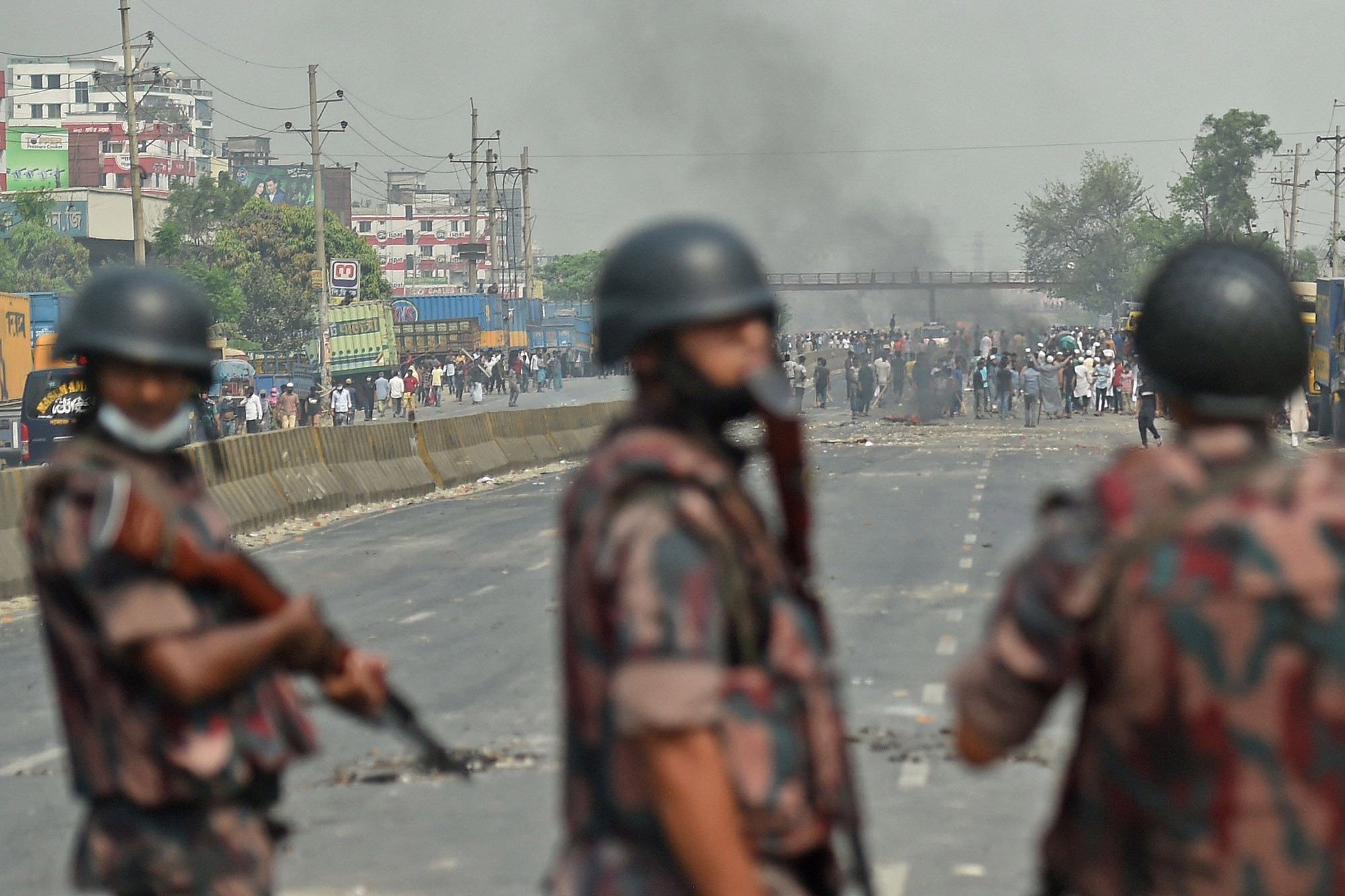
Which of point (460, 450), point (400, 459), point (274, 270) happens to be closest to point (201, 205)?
point (274, 270)

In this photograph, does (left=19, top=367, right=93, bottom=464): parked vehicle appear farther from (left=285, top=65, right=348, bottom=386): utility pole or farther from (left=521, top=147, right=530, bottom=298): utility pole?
(left=521, top=147, right=530, bottom=298): utility pole

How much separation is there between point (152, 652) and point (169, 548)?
0.17 metres

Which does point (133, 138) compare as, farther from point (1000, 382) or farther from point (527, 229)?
point (527, 229)

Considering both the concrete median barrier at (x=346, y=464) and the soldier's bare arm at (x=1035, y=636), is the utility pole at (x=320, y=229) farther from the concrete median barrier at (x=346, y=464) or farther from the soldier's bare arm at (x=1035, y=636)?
the soldier's bare arm at (x=1035, y=636)

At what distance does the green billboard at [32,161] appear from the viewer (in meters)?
157

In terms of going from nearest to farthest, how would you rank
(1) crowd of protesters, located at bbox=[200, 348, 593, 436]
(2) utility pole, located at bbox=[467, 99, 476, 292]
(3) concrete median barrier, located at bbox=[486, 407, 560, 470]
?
(3) concrete median barrier, located at bbox=[486, 407, 560, 470] < (1) crowd of protesters, located at bbox=[200, 348, 593, 436] < (2) utility pole, located at bbox=[467, 99, 476, 292]

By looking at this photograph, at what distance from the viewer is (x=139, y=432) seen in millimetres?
3225

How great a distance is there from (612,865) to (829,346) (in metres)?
98.2

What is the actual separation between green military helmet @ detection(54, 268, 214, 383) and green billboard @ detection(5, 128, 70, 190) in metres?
162

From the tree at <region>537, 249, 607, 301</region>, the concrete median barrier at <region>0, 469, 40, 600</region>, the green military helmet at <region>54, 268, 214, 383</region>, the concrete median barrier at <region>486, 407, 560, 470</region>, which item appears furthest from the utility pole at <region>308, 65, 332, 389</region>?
the tree at <region>537, 249, 607, 301</region>

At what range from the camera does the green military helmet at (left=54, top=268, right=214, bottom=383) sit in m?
3.25

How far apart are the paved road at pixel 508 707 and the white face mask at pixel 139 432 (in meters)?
3.78

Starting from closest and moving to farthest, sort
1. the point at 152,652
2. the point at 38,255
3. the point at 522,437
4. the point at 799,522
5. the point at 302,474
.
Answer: the point at 799,522, the point at 152,652, the point at 302,474, the point at 522,437, the point at 38,255

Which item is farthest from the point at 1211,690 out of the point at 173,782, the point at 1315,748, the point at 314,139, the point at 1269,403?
the point at 314,139
